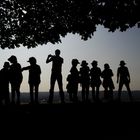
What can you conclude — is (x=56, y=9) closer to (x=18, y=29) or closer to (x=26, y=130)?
(x=18, y=29)

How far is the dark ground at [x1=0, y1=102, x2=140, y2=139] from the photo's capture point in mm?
10320

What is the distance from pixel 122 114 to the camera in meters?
13.0

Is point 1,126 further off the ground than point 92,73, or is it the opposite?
point 92,73

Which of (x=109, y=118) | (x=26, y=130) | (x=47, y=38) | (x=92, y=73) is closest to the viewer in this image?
(x=26, y=130)

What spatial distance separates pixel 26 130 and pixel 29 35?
1054 centimetres

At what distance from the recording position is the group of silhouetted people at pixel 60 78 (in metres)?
15.5

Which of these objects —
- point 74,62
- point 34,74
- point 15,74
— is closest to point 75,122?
point 34,74

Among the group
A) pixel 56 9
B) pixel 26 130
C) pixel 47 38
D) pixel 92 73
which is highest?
pixel 56 9

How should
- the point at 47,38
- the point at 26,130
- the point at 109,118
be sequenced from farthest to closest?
the point at 47,38, the point at 109,118, the point at 26,130

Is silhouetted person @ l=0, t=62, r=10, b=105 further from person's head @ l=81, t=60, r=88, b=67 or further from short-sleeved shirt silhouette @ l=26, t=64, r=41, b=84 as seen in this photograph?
person's head @ l=81, t=60, r=88, b=67

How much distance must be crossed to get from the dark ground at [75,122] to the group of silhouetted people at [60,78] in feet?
6.38

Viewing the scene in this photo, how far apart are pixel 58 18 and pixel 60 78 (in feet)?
16.4

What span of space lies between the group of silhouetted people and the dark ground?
1944mm

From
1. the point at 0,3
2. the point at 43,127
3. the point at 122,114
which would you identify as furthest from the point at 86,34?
the point at 43,127
